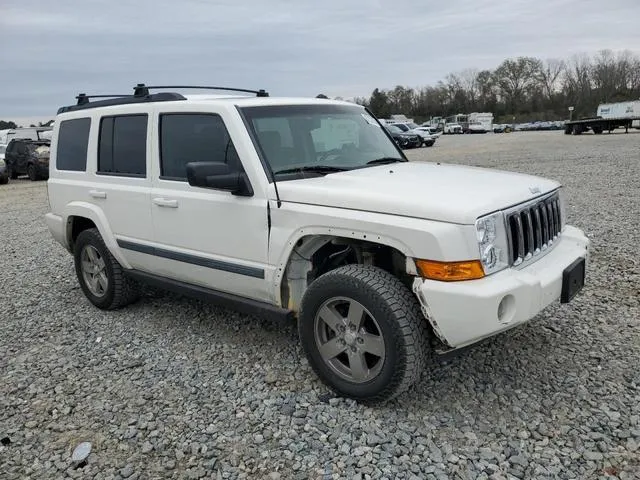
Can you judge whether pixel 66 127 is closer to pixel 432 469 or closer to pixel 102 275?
pixel 102 275

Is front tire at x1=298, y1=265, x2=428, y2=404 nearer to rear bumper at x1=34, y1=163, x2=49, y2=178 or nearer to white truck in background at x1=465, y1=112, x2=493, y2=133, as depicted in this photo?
rear bumper at x1=34, y1=163, x2=49, y2=178

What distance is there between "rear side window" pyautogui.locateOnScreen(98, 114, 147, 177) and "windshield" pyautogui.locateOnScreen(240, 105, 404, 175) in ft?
3.69

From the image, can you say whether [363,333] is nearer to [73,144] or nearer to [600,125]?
[73,144]

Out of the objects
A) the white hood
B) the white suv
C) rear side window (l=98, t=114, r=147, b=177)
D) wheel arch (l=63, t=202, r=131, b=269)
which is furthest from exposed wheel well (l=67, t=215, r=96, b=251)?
the white hood

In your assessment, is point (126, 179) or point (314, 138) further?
point (126, 179)

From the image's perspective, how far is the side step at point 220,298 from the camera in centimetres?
376

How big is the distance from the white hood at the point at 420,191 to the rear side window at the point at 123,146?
1.59m

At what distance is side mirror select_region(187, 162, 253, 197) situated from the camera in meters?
3.50

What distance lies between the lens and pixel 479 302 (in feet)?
9.51

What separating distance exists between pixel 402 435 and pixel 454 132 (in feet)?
237

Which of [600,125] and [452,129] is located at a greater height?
[452,129]

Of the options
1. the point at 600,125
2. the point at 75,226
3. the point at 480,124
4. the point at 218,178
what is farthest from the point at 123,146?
the point at 480,124

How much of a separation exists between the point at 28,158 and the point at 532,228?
22.7 meters

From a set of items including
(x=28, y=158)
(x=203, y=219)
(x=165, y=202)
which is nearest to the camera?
(x=203, y=219)
